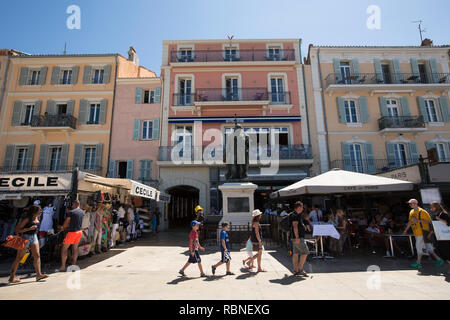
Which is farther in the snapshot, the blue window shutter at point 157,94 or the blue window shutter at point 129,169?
the blue window shutter at point 157,94

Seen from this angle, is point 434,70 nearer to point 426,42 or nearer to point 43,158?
point 426,42

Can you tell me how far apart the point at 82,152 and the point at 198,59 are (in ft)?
34.6

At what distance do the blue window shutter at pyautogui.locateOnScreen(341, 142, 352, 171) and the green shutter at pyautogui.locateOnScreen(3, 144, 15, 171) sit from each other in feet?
71.8

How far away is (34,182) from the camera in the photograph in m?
6.14

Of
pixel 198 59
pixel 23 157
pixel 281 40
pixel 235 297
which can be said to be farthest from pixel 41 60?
pixel 235 297

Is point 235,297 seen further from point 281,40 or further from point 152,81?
point 281,40

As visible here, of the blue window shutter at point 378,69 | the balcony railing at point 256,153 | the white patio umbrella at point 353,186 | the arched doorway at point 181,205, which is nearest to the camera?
the white patio umbrella at point 353,186

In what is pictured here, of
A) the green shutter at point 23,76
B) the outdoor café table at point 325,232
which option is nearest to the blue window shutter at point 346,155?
the outdoor café table at point 325,232

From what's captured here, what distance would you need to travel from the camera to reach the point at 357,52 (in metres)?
17.6

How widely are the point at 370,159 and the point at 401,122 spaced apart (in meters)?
3.44

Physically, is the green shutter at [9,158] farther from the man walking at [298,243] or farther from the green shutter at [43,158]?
the man walking at [298,243]

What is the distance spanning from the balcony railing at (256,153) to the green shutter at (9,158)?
32.4 feet

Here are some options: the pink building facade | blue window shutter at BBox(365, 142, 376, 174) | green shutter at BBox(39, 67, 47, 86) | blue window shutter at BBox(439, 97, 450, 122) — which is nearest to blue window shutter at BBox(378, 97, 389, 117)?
blue window shutter at BBox(365, 142, 376, 174)

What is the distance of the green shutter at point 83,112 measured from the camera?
16906 mm
